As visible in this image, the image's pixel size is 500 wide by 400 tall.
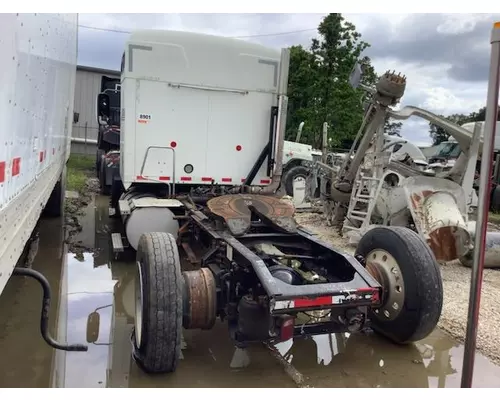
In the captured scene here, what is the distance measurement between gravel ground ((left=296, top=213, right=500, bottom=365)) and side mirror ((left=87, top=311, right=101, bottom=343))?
3415mm

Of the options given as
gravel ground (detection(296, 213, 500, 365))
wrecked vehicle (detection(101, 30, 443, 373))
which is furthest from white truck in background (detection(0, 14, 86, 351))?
gravel ground (detection(296, 213, 500, 365))

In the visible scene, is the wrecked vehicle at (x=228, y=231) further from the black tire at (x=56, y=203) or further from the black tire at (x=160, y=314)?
the black tire at (x=56, y=203)

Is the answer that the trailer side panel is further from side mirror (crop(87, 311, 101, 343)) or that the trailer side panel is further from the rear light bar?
the rear light bar

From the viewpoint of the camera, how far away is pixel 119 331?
15.3 feet

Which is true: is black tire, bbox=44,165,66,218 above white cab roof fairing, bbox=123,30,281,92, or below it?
below

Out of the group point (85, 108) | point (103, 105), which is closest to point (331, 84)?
point (103, 105)

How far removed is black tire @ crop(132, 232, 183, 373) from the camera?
361 centimetres

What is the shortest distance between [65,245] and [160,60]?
317 cm

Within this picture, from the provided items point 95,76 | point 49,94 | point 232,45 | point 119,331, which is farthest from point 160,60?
point 95,76

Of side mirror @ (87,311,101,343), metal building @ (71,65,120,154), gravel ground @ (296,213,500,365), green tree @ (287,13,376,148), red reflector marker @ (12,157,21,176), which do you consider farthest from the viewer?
metal building @ (71,65,120,154)

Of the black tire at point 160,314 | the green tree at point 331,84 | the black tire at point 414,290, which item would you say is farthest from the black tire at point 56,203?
the green tree at point 331,84

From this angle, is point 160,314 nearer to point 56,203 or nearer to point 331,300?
point 331,300

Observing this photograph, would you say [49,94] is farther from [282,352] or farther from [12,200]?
[282,352]

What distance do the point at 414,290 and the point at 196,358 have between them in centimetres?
188
